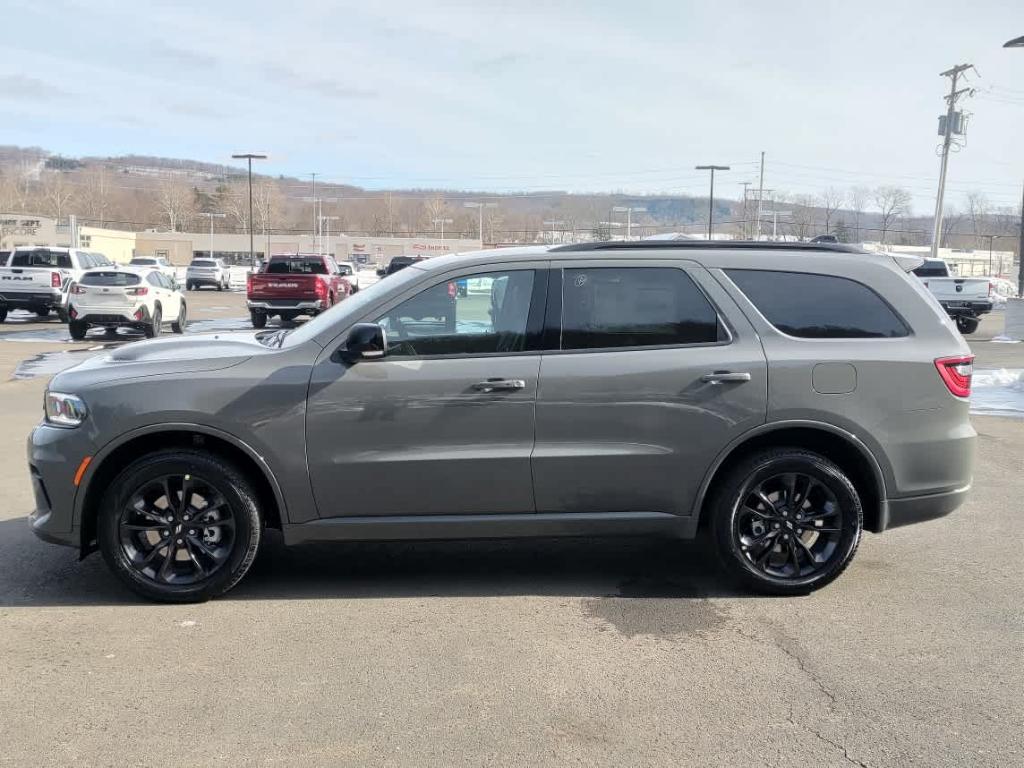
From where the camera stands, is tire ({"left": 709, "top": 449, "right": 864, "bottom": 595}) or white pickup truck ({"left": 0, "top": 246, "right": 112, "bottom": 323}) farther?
white pickup truck ({"left": 0, "top": 246, "right": 112, "bottom": 323})

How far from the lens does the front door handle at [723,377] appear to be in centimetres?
474

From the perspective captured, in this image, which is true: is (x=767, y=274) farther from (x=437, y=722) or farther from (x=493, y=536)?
(x=437, y=722)

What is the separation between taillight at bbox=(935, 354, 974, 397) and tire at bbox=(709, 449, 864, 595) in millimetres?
744

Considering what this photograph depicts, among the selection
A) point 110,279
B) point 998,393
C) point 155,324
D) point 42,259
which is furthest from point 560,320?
point 42,259

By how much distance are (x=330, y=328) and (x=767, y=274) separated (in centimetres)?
235

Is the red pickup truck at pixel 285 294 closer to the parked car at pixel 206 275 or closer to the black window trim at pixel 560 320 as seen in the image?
the black window trim at pixel 560 320

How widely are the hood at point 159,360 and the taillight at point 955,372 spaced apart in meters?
3.54

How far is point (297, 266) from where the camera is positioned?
2441 cm

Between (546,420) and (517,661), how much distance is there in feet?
4.01

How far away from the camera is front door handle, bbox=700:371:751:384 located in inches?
187

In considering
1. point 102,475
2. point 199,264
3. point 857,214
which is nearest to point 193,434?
point 102,475

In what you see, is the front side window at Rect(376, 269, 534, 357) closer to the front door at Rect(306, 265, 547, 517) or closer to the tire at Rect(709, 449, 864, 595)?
the front door at Rect(306, 265, 547, 517)

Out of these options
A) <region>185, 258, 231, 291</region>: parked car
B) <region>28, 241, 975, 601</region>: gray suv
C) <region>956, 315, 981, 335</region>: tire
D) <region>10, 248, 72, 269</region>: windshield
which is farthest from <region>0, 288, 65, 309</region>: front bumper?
<region>185, 258, 231, 291</region>: parked car

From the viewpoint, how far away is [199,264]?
165ft
